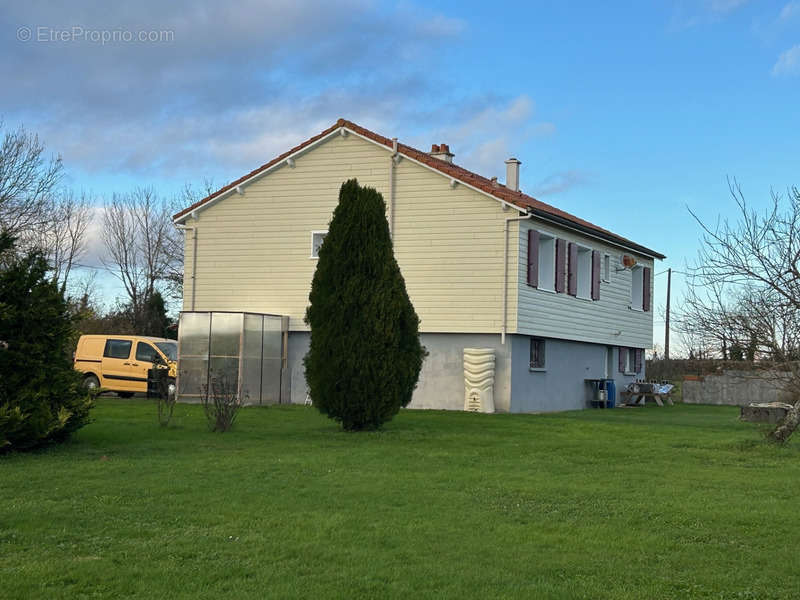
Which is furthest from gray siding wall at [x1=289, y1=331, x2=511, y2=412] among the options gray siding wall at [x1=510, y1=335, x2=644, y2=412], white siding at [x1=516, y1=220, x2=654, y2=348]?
white siding at [x1=516, y1=220, x2=654, y2=348]

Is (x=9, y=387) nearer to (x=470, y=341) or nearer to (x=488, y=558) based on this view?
(x=488, y=558)

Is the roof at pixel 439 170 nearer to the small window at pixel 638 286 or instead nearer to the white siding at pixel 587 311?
the white siding at pixel 587 311

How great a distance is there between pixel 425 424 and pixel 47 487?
10376 millimetres

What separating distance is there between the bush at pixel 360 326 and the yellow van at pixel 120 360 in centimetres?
1166

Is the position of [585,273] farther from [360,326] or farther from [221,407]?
[221,407]

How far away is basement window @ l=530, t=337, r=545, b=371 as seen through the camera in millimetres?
27594

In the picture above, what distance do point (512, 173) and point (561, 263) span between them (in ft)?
15.6

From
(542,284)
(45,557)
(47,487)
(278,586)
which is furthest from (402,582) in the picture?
(542,284)

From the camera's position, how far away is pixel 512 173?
104ft

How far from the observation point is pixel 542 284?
90.1ft

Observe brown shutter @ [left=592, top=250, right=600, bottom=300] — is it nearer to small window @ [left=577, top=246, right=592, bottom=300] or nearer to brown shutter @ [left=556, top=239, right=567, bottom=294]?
small window @ [left=577, top=246, right=592, bottom=300]

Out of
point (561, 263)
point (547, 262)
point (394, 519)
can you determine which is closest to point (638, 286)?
point (561, 263)

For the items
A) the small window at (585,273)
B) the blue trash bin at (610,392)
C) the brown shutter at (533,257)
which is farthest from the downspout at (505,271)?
the blue trash bin at (610,392)

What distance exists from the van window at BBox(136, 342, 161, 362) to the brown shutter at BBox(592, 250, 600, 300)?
43.5 feet
